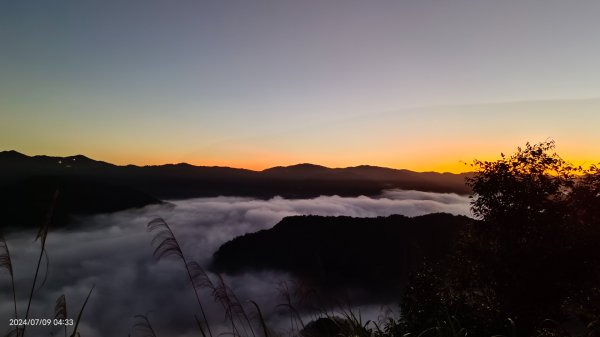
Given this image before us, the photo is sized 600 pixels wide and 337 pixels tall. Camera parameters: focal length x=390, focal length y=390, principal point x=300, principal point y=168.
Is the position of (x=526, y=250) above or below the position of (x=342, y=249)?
above

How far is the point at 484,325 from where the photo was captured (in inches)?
364

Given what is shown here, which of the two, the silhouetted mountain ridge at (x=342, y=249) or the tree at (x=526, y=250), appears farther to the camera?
the silhouetted mountain ridge at (x=342, y=249)

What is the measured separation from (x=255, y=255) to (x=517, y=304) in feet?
538

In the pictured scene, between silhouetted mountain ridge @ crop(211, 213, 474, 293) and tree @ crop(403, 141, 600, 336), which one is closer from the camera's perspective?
tree @ crop(403, 141, 600, 336)

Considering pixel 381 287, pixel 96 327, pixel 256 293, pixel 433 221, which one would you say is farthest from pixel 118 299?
pixel 433 221

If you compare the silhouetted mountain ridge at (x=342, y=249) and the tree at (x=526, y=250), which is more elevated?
the tree at (x=526, y=250)

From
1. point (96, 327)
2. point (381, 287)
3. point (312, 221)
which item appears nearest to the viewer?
point (96, 327)

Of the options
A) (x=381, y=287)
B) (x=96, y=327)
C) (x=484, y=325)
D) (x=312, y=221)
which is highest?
(x=484, y=325)

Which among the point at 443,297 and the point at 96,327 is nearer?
the point at 443,297

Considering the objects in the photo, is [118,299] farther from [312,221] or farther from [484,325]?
[484,325]

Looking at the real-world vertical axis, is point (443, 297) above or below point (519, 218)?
below

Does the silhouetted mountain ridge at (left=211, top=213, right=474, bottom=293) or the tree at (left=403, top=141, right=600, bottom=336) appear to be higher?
the tree at (left=403, top=141, right=600, bottom=336)

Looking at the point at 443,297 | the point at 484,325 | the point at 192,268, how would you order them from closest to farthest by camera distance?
1. the point at 192,268
2. the point at 484,325
3. the point at 443,297

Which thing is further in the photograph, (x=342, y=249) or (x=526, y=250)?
(x=342, y=249)
